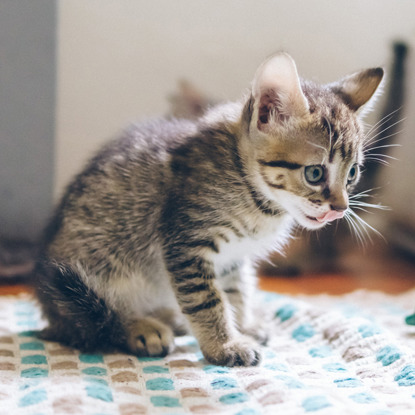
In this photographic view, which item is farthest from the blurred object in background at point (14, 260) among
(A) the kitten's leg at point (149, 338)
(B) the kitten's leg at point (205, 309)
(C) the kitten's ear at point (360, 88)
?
(C) the kitten's ear at point (360, 88)

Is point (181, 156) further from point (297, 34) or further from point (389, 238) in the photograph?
point (389, 238)

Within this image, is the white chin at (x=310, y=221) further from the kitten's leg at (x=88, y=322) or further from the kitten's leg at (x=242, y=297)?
the kitten's leg at (x=88, y=322)

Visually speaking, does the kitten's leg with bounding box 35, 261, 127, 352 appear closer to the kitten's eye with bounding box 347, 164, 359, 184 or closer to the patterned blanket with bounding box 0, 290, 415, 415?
the patterned blanket with bounding box 0, 290, 415, 415

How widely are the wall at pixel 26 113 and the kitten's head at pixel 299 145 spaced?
3.47ft

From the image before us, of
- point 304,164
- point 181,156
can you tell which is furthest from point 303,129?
point 181,156

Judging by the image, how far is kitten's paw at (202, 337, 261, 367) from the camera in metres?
1.17

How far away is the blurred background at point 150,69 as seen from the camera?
199 centimetres

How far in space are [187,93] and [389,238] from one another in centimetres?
112

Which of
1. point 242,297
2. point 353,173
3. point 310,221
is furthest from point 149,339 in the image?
point 353,173

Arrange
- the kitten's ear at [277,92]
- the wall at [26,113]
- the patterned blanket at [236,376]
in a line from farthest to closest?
the wall at [26,113] → the kitten's ear at [277,92] → the patterned blanket at [236,376]

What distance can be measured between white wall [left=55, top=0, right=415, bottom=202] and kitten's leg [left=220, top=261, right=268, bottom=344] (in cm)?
86

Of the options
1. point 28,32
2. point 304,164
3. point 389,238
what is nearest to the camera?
point 304,164

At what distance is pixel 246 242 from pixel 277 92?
352 mm

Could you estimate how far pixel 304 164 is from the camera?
1.14m
